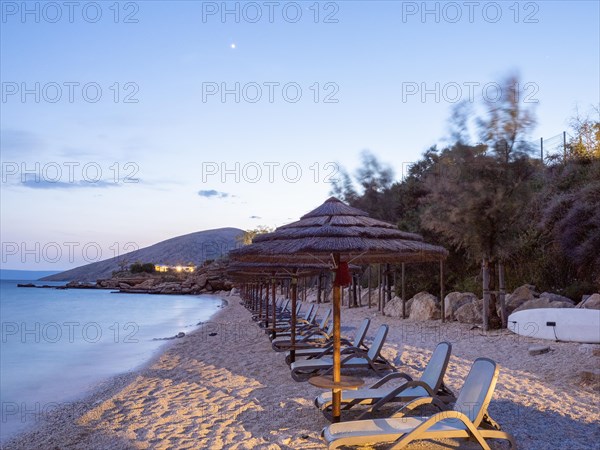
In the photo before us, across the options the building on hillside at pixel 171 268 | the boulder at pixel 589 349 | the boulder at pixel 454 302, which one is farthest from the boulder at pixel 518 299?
the building on hillside at pixel 171 268

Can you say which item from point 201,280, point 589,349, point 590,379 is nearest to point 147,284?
point 201,280

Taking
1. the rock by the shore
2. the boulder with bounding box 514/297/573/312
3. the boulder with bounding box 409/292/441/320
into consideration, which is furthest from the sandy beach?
the rock by the shore

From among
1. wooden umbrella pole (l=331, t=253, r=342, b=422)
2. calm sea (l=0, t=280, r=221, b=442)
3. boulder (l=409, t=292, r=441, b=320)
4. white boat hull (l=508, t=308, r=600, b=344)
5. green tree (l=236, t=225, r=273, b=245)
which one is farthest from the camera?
green tree (l=236, t=225, r=273, b=245)

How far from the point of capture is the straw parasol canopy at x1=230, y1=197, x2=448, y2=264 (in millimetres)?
5402

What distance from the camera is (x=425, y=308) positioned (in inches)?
629

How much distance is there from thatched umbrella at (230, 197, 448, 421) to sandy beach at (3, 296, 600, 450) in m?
1.08

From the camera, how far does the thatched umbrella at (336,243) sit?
17.6 feet

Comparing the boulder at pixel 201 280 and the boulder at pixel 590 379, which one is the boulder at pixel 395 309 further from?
the boulder at pixel 201 280

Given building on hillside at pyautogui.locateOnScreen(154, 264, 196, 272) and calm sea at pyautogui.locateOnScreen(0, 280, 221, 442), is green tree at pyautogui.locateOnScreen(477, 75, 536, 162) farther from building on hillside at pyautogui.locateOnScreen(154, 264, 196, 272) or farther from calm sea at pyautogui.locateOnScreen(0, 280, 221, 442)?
building on hillside at pyautogui.locateOnScreen(154, 264, 196, 272)

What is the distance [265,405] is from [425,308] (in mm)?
10432

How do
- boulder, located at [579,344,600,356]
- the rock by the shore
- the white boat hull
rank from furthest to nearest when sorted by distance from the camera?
1. the rock by the shore
2. the white boat hull
3. boulder, located at [579,344,600,356]

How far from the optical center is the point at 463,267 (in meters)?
18.8

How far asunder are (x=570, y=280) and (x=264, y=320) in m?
9.65

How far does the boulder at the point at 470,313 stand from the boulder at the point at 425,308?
130 centimetres
